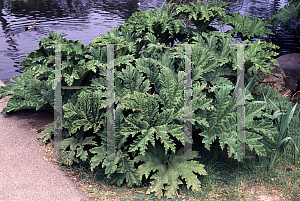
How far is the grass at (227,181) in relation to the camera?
9.90 feet

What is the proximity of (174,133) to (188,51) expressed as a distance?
1323 mm

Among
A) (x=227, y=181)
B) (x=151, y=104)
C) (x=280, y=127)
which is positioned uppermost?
(x=151, y=104)

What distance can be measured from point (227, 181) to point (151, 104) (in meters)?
1.29

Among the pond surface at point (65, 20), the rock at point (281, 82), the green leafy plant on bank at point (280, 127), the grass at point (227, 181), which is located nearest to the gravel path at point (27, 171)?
the grass at point (227, 181)

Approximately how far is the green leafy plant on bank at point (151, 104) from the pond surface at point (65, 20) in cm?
286

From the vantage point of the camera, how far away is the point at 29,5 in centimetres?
1421

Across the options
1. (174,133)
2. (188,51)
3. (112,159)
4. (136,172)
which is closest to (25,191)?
(112,159)

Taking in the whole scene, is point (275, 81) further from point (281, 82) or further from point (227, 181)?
point (227, 181)

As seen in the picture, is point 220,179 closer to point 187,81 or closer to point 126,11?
point 187,81

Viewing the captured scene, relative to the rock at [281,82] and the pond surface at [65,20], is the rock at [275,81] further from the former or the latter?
the pond surface at [65,20]

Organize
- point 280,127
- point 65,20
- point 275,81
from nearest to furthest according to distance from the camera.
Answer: point 280,127 < point 275,81 < point 65,20

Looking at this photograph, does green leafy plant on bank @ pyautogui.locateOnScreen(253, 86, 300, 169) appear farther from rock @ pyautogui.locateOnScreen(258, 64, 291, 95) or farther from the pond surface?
the pond surface

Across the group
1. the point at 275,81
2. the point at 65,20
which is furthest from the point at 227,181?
the point at 65,20

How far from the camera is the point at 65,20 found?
450 inches
